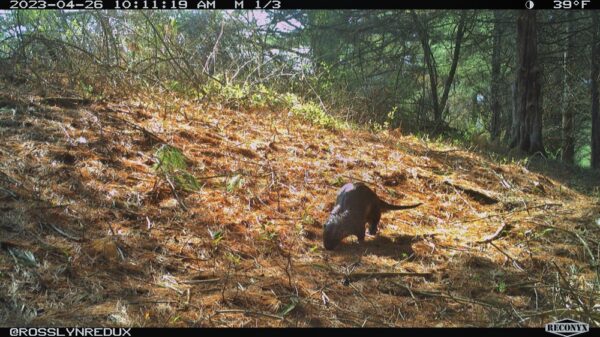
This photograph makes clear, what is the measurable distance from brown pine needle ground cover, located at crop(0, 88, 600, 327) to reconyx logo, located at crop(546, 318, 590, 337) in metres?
0.06

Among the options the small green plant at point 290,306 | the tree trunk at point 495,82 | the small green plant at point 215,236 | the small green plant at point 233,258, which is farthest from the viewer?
the tree trunk at point 495,82

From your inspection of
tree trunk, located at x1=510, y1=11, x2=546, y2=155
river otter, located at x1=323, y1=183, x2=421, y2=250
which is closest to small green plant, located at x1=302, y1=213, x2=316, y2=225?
river otter, located at x1=323, y1=183, x2=421, y2=250

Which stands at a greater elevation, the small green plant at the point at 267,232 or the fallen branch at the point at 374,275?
the small green plant at the point at 267,232

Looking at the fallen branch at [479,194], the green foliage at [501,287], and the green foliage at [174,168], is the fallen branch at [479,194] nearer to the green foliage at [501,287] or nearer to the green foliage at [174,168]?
the green foliage at [501,287]

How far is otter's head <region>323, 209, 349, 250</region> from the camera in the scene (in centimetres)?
358

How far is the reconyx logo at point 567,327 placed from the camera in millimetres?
2307

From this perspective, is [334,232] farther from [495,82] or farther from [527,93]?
[495,82]

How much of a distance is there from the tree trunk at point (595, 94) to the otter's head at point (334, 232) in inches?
317

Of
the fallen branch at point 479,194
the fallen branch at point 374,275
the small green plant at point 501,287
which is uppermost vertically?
the fallen branch at point 479,194

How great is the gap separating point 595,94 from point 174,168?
960cm

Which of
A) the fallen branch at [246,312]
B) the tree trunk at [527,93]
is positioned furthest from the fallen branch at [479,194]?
the tree trunk at [527,93]

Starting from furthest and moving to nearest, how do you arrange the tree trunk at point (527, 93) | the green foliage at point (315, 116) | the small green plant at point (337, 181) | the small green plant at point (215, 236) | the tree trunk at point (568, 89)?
the tree trunk at point (568, 89) < the tree trunk at point (527, 93) < the green foliage at point (315, 116) < the small green plant at point (337, 181) < the small green plant at point (215, 236)

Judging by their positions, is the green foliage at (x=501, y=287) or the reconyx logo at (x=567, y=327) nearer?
the reconyx logo at (x=567, y=327)

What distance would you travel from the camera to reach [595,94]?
10.2 m
